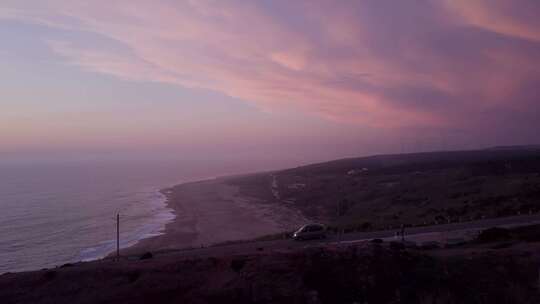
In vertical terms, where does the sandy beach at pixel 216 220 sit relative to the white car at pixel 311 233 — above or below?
below

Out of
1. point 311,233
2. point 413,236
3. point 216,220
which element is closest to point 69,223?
point 216,220

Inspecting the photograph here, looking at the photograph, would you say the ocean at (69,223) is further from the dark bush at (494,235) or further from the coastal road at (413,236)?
the dark bush at (494,235)

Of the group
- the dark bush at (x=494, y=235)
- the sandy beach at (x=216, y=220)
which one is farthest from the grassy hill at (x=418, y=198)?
the dark bush at (x=494, y=235)

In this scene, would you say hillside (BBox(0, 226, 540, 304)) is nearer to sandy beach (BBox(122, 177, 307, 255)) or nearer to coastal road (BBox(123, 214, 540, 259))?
coastal road (BBox(123, 214, 540, 259))

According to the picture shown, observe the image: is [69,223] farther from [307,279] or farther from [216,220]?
[307,279]

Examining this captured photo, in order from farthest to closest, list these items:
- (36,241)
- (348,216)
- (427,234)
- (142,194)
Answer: (142,194), (348,216), (36,241), (427,234)

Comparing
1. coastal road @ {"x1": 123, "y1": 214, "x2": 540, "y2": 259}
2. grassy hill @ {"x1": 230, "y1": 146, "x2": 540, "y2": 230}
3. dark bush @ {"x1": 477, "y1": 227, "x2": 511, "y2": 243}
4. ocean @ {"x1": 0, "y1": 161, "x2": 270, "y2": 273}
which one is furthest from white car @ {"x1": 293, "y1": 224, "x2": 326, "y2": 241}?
ocean @ {"x1": 0, "y1": 161, "x2": 270, "y2": 273}

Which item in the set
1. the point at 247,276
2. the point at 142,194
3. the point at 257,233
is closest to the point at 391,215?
the point at 257,233

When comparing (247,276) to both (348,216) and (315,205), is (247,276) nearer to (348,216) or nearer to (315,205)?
(348,216)
